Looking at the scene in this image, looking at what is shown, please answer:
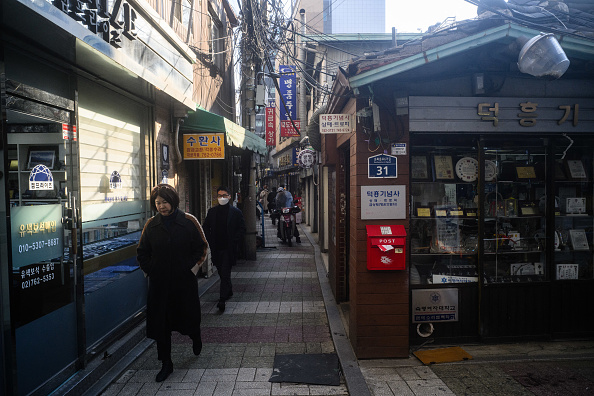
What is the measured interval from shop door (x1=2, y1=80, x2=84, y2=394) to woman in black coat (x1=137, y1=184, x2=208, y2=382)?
2.55ft

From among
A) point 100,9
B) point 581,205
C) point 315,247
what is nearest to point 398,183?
point 581,205

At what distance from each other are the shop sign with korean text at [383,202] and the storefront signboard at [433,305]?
1.19 metres

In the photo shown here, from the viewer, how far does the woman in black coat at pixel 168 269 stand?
450 cm

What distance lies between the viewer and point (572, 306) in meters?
5.35

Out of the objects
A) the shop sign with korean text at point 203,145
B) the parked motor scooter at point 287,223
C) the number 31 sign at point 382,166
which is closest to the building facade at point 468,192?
the number 31 sign at point 382,166

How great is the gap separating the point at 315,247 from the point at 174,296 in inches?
378

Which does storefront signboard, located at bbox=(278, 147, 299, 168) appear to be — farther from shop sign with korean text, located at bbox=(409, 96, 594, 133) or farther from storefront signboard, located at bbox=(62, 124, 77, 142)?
storefront signboard, located at bbox=(62, 124, 77, 142)

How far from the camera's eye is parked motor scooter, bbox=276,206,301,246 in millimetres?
14328

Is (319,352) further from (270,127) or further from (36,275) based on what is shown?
(270,127)

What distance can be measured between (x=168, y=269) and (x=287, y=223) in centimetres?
1019

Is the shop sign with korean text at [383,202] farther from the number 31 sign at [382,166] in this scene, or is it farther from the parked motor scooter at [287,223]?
the parked motor scooter at [287,223]

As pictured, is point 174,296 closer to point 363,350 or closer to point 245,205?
point 363,350

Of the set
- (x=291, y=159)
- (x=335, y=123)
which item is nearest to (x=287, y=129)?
(x=291, y=159)

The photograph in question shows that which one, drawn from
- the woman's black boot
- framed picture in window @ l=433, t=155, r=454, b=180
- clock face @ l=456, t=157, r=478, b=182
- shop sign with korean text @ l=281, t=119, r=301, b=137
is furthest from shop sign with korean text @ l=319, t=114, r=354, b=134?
shop sign with korean text @ l=281, t=119, r=301, b=137
